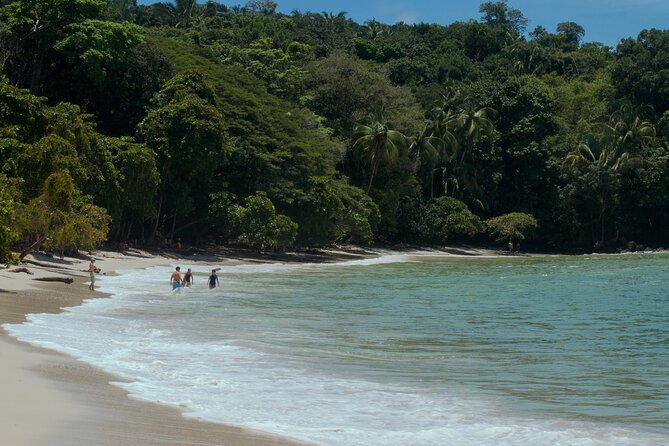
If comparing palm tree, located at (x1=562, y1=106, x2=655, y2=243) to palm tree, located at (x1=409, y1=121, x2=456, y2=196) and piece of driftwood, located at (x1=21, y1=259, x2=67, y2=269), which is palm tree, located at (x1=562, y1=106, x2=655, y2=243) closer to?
palm tree, located at (x1=409, y1=121, x2=456, y2=196)

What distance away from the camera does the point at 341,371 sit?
12195 mm

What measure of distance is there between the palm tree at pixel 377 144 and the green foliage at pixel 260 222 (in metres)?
15.1

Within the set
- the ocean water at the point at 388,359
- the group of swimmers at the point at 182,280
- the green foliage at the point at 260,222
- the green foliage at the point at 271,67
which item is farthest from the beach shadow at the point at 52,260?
the green foliage at the point at 271,67

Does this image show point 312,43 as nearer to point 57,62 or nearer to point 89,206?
point 57,62

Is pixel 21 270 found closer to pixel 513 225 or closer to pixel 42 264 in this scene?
pixel 42 264

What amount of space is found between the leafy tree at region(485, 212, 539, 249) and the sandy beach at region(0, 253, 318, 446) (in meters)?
56.4

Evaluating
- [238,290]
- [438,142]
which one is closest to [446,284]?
[238,290]

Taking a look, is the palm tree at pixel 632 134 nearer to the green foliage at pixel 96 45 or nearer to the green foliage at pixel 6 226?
the green foliage at pixel 96 45

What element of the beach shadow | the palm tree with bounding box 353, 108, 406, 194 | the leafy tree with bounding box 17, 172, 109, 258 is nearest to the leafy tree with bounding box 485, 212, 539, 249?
the palm tree with bounding box 353, 108, 406, 194

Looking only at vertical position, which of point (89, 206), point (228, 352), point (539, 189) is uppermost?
point (539, 189)

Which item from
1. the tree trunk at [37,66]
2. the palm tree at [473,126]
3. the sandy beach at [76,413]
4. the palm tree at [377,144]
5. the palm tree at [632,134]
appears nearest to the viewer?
the sandy beach at [76,413]

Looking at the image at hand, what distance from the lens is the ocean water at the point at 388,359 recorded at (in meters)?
9.08

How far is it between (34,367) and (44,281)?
45.3 feet

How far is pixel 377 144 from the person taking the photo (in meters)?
57.9
